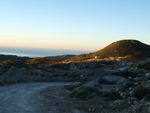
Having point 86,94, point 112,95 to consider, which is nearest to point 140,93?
point 112,95

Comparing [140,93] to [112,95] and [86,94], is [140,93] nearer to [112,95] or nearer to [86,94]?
[112,95]

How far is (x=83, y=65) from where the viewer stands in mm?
50438

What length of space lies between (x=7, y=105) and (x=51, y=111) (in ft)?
8.78

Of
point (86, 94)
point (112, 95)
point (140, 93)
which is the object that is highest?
point (140, 93)

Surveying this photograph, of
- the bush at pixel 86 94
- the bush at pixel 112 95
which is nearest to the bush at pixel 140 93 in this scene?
the bush at pixel 112 95

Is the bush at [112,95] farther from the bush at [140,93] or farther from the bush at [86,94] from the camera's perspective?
the bush at [140,93]

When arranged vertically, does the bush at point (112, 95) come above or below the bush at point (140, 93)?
below

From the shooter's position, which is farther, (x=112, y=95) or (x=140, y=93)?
(x=112, y=95)

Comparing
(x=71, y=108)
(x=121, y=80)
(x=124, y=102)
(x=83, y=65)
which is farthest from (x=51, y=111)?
(x=83, y=65)

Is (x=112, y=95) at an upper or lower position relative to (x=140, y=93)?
lower

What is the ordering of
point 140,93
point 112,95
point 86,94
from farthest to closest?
point 86,94 → point 112,95 → point 140,93

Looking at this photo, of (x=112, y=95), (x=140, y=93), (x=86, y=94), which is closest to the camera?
(x=140, y=93)

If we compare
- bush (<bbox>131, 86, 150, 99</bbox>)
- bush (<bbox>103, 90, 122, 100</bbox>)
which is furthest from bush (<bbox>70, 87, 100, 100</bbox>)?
bush (<bbox>131, 86, 150, 99</bbox>)

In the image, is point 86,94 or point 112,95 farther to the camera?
point 86,94
